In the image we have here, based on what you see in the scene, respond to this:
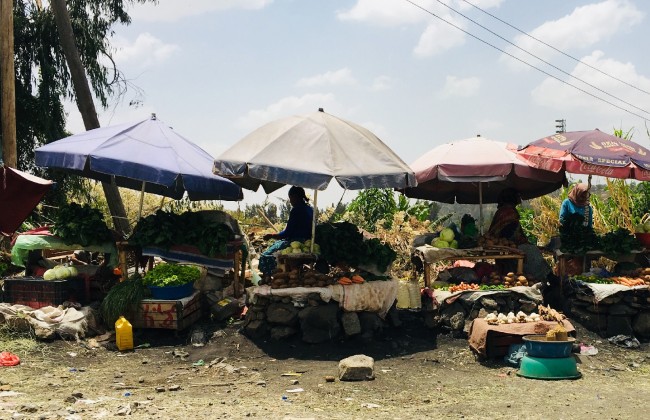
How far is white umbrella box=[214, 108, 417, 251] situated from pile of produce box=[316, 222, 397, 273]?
0.29 metres

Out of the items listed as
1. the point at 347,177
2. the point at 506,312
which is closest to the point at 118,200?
the point at 347,177

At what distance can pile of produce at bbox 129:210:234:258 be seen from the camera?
10664 millimetres

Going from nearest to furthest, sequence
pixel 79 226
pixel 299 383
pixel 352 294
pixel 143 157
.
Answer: pixel 299 383 → pixel 352 294 → pixel 143 157 → pixel 79 226

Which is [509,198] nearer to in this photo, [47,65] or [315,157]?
[315,157]

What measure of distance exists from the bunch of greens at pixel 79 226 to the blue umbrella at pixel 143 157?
0.60m

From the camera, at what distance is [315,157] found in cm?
992

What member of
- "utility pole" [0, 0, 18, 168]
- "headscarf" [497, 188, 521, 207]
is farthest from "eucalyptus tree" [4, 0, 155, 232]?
"headscarf" [497, 188, 521, 207]

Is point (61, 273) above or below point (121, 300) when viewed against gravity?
above

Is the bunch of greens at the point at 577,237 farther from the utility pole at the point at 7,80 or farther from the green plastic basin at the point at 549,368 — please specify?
the utility pole at the point at 7,80

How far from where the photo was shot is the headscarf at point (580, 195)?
1205 cm

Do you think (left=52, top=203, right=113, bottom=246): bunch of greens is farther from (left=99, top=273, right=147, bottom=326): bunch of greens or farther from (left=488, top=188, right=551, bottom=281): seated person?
(left=488, top=188, right=551, bottom=281): seated person

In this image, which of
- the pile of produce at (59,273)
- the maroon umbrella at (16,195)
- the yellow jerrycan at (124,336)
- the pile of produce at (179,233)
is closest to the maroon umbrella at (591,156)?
the pile of produce at (179,233)

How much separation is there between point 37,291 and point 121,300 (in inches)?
49.2

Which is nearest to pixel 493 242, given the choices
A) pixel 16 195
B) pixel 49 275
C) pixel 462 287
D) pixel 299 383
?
pixel 462 287
